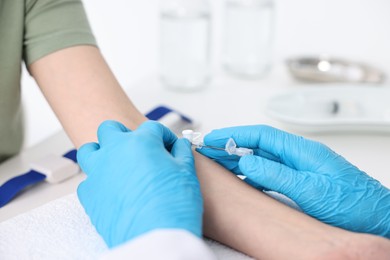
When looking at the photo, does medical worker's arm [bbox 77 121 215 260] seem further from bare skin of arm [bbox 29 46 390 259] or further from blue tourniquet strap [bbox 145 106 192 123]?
blue tourniquet strap [bbox 145 106 192 123]

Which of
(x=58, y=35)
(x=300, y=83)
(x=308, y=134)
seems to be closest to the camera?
(x=58, y=35)

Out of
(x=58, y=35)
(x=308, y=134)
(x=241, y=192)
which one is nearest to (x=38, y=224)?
(x=241, y=192)

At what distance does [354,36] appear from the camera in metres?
1.99

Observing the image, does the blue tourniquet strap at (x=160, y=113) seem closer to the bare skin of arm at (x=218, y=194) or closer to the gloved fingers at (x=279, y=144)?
the bare skin of arm at (x=218, y=194)

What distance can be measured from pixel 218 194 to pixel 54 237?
0.82 ft

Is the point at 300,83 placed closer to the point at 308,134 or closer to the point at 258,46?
the point at 258,46

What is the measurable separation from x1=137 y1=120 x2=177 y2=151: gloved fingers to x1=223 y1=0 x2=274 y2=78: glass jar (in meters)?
0.94

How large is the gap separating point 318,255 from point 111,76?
582mm

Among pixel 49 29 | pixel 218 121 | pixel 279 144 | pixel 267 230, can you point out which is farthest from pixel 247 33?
pixel 267 230

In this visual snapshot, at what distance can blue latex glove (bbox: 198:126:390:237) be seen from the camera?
88 centimetres

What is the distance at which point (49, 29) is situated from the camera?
1.17m

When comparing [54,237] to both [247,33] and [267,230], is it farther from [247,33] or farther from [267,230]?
[247,33]

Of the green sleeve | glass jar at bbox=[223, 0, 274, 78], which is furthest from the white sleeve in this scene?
glass jar at bbox=[223, 0, 274, 78]

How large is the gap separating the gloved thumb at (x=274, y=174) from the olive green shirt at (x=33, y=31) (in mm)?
480
